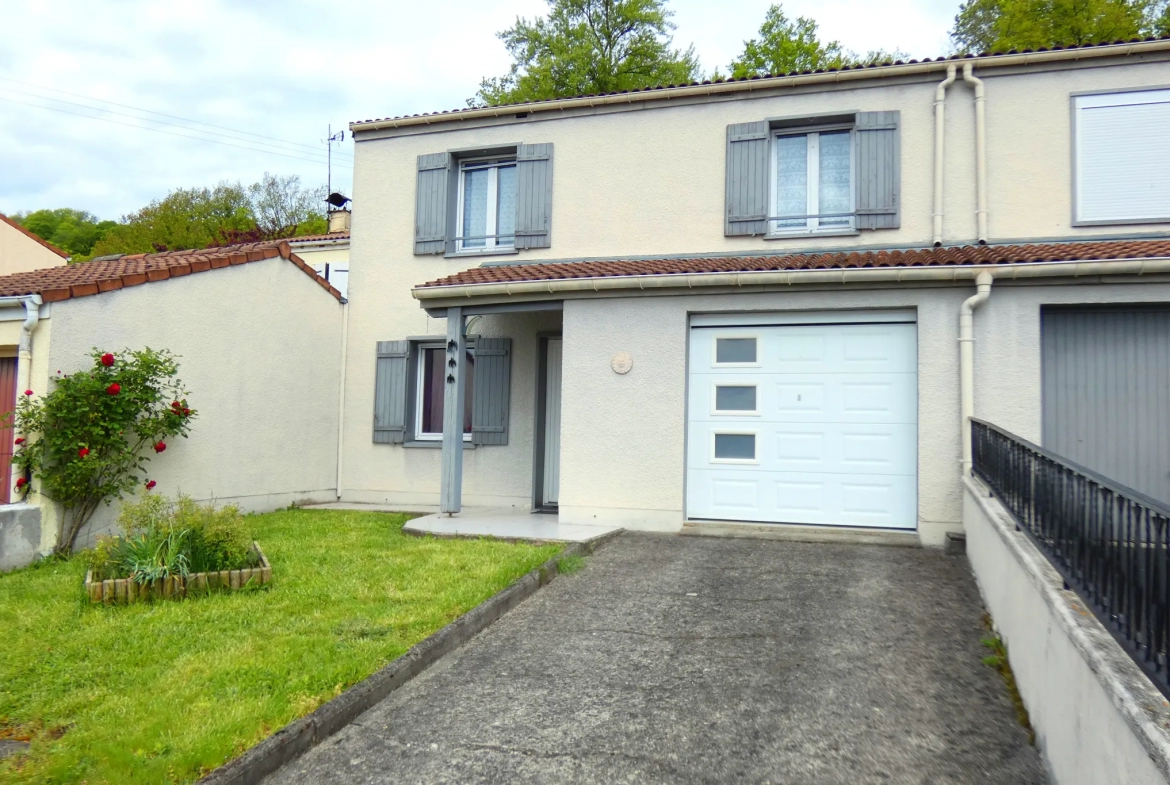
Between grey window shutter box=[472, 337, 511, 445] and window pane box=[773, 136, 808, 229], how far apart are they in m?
3.94

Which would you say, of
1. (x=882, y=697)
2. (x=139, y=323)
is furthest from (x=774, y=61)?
(x=882, y=697)

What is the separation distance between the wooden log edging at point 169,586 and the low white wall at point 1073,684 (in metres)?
5.13

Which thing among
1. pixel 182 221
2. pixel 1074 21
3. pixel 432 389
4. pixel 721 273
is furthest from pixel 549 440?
pixel 182 221

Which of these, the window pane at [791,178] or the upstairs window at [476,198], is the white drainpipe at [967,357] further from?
the upstairs window at [476,198]

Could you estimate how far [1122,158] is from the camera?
8742 millimetres

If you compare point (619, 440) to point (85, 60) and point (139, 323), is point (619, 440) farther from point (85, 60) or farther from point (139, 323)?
point (85, 60)

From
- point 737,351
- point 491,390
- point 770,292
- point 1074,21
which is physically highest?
point 1074,21

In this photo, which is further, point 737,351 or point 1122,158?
point 1122,158

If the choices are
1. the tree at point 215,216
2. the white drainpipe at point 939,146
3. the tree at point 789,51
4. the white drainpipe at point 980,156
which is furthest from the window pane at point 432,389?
the tree at point 215,216

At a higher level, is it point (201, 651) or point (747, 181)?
point (747, 181)

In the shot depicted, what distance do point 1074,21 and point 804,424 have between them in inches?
805

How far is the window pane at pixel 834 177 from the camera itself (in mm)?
9594

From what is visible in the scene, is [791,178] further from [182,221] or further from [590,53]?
[182,221]

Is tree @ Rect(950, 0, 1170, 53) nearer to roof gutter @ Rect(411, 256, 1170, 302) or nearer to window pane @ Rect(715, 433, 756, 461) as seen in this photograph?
roof gutter @ Rect(411, 256, 1170, 302)
